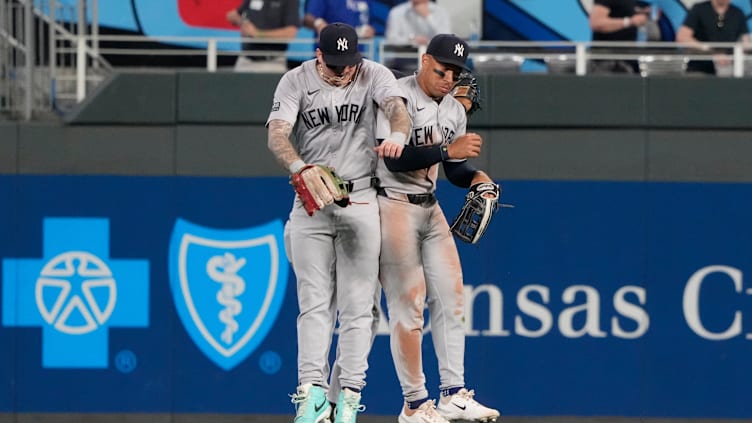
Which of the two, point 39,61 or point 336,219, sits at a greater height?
point 39,61

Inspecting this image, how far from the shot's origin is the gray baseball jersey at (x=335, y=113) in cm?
877

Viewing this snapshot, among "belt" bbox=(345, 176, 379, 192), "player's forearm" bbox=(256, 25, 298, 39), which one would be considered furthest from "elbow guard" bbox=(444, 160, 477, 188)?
"player's forearm" bbox=(256, 25, 298, 39)

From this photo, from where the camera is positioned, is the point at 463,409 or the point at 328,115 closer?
the point at 328,115

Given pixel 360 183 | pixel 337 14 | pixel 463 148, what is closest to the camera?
pixel 463 148

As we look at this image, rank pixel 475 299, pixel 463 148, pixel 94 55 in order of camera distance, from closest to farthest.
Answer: pixel 463 148, pixel 475 299, pixel 94 55

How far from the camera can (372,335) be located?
909 cm

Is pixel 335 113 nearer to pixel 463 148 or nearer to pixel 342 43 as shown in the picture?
pixel 342 43

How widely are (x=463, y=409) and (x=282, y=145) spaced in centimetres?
180

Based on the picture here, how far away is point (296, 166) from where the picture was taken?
8477 millimetres

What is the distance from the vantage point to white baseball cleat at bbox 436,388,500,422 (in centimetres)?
890

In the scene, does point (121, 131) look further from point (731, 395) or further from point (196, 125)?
point (731, 395)

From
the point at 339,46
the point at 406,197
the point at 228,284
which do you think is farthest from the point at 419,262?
the point at 228,284

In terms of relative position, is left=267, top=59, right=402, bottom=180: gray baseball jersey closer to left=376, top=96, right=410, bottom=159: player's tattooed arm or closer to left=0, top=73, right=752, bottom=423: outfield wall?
left=376, top=96, right=410, bottom=159: player's tattooed arm

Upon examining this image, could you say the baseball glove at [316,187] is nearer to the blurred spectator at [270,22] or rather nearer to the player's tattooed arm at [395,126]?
the player's tattooed arm at [395,126]
